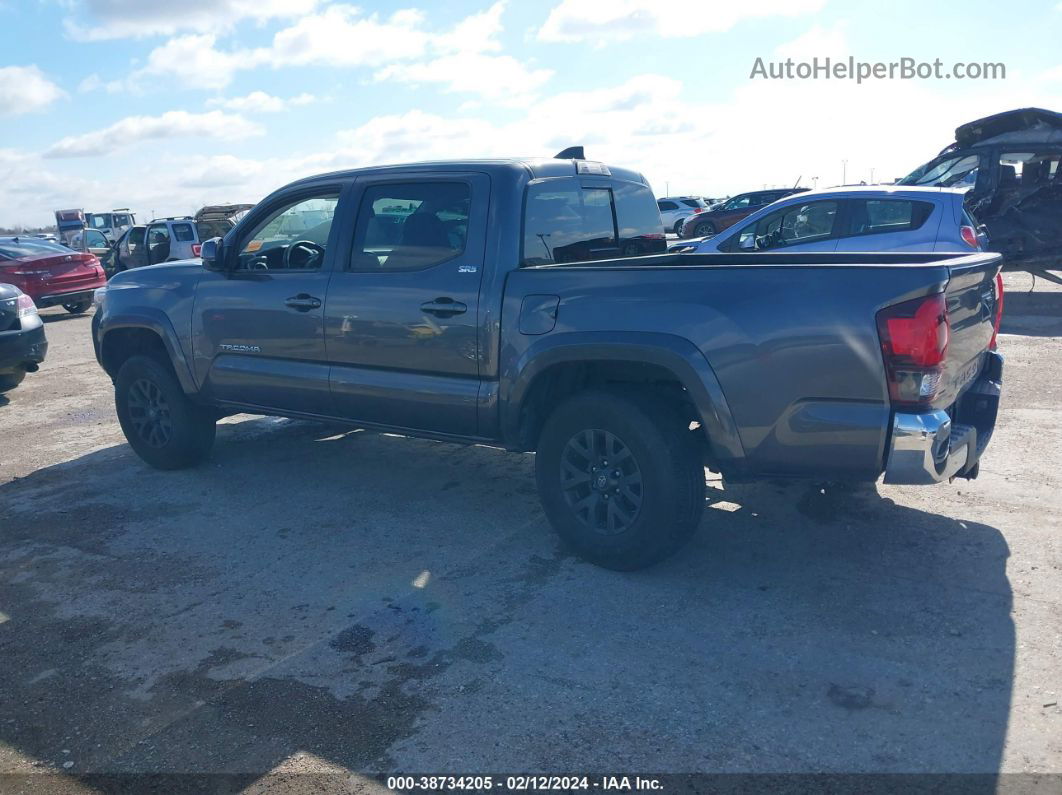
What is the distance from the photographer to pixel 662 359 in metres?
4.06

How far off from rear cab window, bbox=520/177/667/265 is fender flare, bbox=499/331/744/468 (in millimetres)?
622

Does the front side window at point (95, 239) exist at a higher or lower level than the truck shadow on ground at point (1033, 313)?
higher

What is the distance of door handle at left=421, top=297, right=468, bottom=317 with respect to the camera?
4.72 metres

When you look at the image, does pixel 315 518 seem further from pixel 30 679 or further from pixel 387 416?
pixel 30 679

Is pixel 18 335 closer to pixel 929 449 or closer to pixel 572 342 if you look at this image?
pixel 572 342

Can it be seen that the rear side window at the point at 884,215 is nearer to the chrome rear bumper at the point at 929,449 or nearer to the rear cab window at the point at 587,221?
the rear cab window at the point at 587,221

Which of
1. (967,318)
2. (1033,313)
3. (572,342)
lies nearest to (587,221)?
(572,342)

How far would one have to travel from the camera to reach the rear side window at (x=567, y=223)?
486 centimetres

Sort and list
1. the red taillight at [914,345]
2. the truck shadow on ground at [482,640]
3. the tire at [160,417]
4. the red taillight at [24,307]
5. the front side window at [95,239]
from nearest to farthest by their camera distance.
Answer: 1. the truck shadow on ground at [482,640]
2. the red taillight at [914,345]
3. the tire at [160,417]
4. the red taillight at [24,307]
5. the front side window at [95,239]

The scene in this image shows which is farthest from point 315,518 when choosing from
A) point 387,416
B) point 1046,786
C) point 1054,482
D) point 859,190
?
point 859,190

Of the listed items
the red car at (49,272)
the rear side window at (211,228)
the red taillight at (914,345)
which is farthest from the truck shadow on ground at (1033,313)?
the rear side window at (211,228)

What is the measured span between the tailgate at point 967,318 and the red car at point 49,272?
15.5m

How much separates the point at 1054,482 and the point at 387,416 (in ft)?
13.3

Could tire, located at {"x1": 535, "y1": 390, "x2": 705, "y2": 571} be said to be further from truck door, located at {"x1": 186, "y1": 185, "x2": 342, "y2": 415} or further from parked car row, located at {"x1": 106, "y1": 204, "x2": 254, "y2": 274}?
parked car row, located at {"x1": 106, "y1": 204, "x2": 254, "y2": 274}
